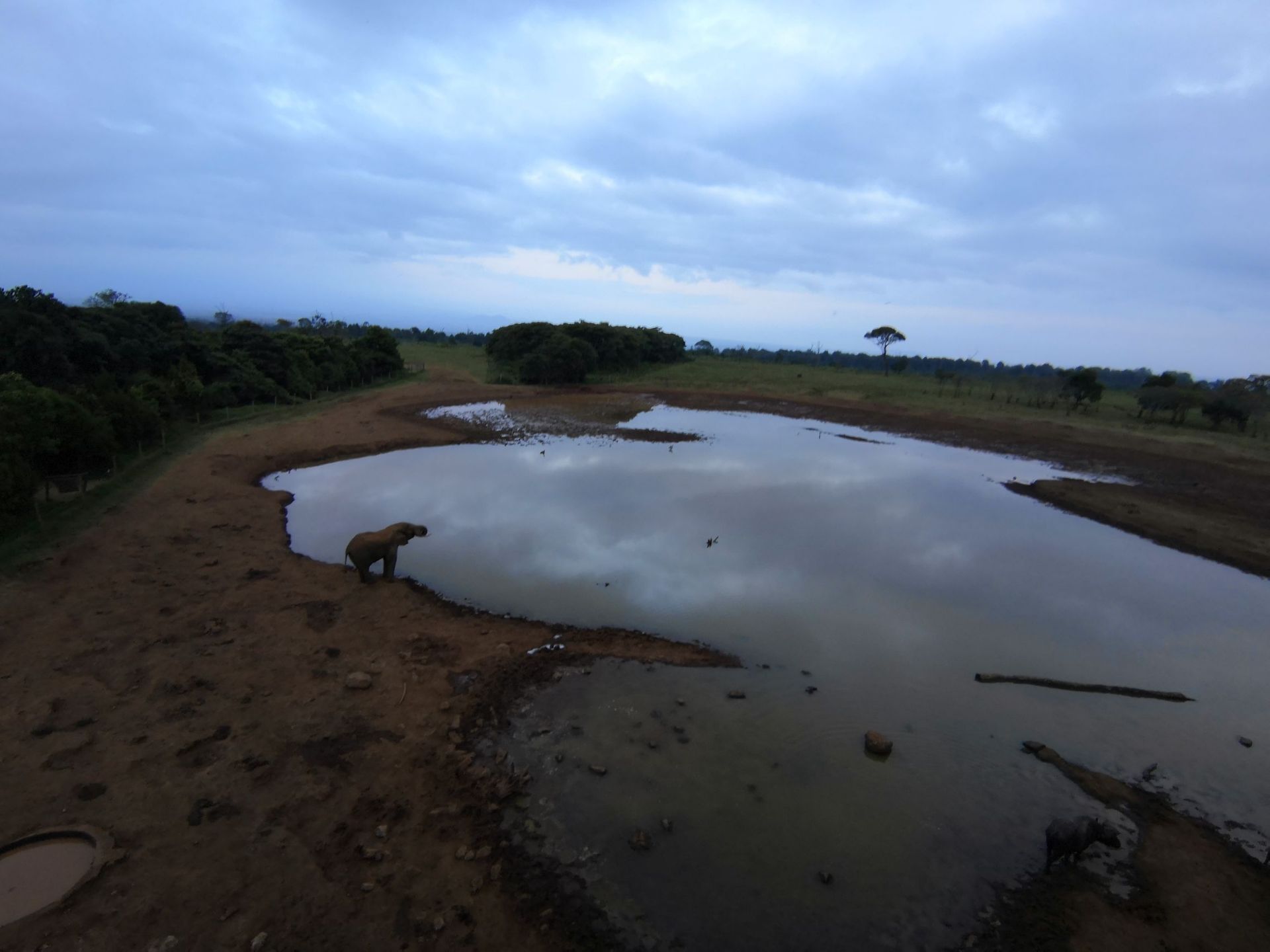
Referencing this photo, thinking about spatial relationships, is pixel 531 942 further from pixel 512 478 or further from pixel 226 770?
pixel 512 478

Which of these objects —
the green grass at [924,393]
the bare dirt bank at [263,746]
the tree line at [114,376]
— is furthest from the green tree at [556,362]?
the bare dirt bank at [263,746]

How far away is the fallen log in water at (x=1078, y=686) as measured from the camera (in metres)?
9.29

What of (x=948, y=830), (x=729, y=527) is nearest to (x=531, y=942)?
(x=948, y=830)

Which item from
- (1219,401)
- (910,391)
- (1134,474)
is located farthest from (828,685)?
(910,391)

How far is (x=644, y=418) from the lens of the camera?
35.5 meters

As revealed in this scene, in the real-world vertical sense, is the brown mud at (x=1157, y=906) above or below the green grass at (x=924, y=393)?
below

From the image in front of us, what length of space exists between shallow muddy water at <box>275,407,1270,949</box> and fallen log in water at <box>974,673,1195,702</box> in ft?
0.50


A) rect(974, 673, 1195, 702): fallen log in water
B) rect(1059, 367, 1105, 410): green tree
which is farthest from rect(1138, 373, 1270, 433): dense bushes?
rect(974, 673, 1195, 702): fallen log in water

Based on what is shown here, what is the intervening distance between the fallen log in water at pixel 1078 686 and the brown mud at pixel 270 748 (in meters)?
3.19

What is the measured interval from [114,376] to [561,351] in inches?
1126

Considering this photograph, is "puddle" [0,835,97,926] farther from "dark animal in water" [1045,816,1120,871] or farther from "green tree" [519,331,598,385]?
"green tree" [519,331,598,385]

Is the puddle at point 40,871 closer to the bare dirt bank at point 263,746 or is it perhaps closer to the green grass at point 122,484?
the bare dirt bank at point 263,746

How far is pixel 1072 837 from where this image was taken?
240 inches

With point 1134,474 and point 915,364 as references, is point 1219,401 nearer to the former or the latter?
point 1134,474
